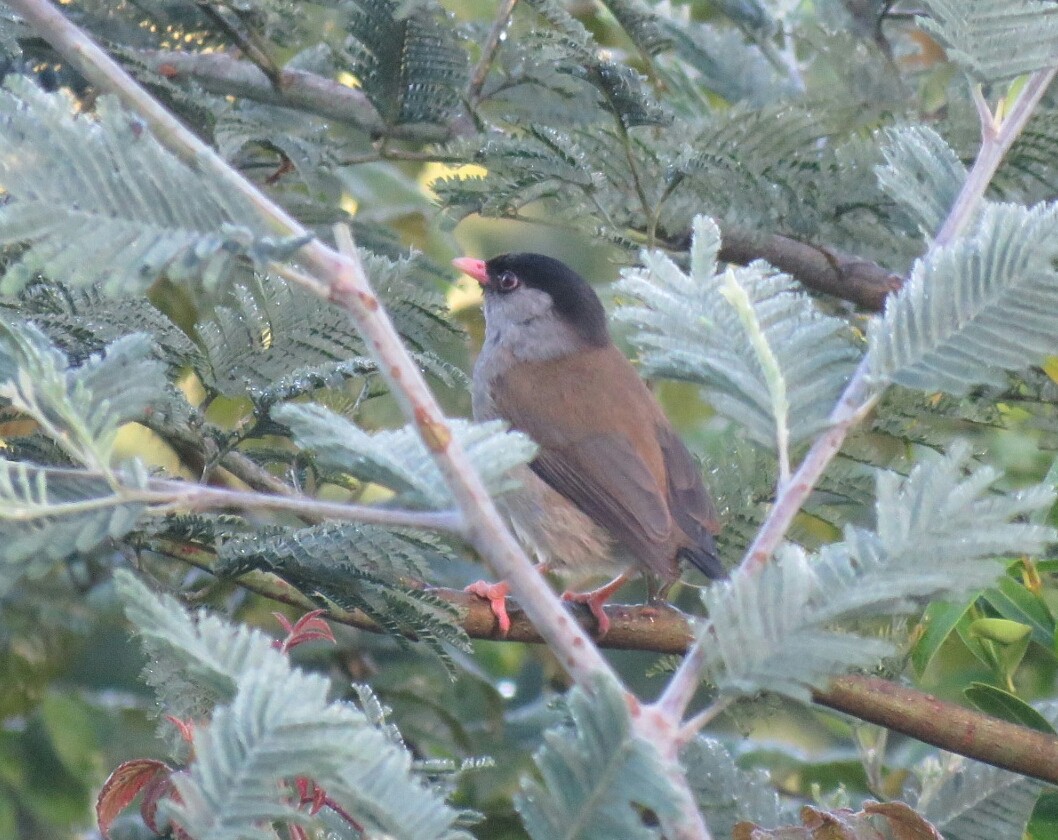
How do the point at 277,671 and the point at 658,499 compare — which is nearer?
the point at 277,671

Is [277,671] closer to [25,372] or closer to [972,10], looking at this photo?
[25,372]

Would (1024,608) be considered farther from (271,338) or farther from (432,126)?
(432,126)

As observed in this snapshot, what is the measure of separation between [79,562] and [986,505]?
Result: 2.80 metres

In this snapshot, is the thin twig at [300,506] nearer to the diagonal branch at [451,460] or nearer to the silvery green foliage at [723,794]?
the diagonal branch at [451,460]

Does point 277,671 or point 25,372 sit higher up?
point 25,372

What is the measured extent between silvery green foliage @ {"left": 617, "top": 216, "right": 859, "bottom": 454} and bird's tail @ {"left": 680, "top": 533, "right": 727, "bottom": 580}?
162 cm

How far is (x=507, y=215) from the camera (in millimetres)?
3104

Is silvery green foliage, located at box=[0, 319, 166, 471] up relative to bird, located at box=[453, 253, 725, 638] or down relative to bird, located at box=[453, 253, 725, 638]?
up

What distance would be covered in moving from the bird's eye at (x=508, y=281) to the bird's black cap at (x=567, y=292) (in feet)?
0.16

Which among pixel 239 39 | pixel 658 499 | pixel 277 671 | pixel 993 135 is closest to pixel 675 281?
pixel 993 135

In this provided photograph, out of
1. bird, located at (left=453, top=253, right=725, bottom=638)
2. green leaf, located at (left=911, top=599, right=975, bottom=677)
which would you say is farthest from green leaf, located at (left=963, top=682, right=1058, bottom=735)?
bird, located at (left=453, top=253, right=725, bottom=638)

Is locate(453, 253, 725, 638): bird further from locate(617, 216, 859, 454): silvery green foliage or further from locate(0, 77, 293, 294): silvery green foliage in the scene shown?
locate(0, 77, 293, 294): silvery green foliage

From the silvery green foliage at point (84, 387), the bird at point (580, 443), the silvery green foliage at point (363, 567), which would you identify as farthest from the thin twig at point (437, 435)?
the bird at point (580, 443)

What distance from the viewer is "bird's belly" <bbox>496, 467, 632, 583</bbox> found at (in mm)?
3879
